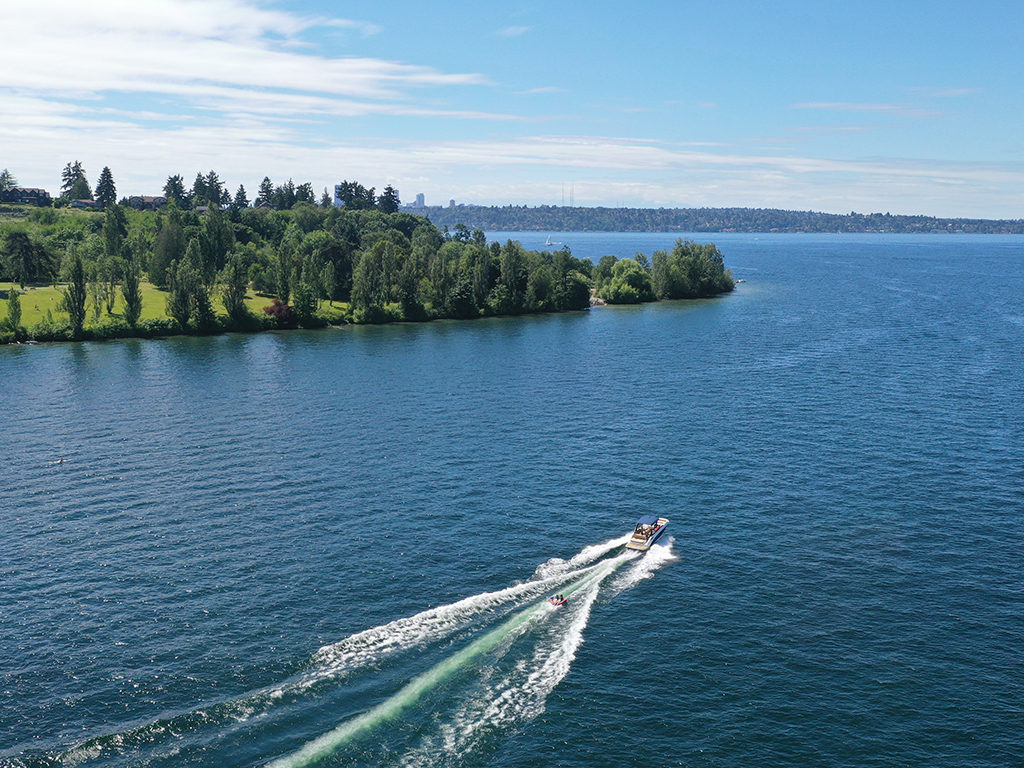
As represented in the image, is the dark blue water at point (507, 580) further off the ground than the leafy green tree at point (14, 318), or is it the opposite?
the leafy green tree at point (14, 318)

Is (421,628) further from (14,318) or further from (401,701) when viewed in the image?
(14,318)

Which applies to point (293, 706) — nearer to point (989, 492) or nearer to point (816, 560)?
point (816, 560)

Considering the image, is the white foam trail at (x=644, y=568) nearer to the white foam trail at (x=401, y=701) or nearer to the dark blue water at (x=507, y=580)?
the dark blue water at (x=507, y=580)

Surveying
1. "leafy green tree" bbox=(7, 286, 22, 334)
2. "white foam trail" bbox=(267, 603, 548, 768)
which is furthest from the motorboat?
"leafy green tree" bbox=(7, 286, 22, 334)

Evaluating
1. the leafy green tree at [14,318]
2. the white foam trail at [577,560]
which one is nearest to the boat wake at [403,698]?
the white foam trail at [577,560]

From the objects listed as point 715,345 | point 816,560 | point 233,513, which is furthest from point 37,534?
point 715,345

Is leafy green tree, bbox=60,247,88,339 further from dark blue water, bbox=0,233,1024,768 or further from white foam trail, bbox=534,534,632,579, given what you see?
white foam trail, bbox=534,534,632,579

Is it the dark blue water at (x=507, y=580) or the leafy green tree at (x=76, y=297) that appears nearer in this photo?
the dark blue water at (x=507, y=580)
